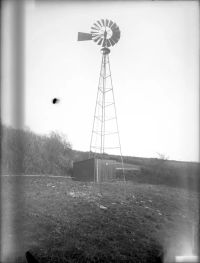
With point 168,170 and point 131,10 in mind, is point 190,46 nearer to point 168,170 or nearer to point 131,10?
point 131,10

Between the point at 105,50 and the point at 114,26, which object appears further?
the point at 105,50

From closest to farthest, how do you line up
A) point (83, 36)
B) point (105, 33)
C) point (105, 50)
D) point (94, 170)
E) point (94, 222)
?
1. point (94, 222)
2. point (83, 36)
3. point (105, 33)
4. point (105, 50)
5. point (94, 170)

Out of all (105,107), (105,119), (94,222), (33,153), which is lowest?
(94,222)

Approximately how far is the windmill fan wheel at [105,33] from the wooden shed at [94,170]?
12.8 feet

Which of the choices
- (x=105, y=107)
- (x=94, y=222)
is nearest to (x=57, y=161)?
(x=105, y=107)

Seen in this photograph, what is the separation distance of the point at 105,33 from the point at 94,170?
176 inches

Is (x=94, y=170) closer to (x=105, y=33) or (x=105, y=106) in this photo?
(x=105, y=106)

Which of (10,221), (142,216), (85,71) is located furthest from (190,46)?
(10,221)

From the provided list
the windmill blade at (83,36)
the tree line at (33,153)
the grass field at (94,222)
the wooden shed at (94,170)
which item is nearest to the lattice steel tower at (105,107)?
the windmill blade at (83,36)

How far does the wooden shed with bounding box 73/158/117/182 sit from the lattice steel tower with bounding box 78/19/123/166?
1.22 feet

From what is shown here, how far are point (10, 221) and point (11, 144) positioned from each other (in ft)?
7.02

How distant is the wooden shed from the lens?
8562 millimetres

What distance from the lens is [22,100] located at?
15.1 feet

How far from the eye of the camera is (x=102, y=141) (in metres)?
8.53
